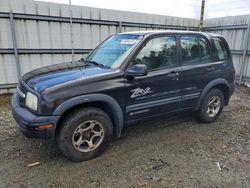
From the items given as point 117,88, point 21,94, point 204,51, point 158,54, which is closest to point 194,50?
point 204,51

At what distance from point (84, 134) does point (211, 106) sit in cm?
286

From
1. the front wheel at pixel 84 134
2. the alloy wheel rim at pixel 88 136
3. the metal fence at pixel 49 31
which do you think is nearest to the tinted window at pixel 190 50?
the front wheel at pixel 84 134

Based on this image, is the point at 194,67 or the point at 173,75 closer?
the point at 173,75

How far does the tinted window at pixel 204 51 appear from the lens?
4133 mm

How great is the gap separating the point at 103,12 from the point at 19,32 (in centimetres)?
274

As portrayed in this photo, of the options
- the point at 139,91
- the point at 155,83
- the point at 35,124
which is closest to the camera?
the point at 35,124

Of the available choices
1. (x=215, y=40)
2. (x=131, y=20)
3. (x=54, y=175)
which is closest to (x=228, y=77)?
(x=215, y=40)

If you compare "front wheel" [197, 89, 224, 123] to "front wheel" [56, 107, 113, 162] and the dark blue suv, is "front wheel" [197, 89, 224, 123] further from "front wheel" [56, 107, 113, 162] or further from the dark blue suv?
"front wheel" [56, 107, 113, 162]

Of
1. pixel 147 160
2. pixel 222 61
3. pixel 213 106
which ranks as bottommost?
pixel 147 160

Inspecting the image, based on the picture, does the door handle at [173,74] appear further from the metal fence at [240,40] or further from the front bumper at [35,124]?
the metal fence at [240,40]

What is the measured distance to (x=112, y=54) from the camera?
141 inches

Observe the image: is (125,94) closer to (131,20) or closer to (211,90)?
(211,90)

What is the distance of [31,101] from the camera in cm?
280

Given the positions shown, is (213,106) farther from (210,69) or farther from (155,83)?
(155,83)
